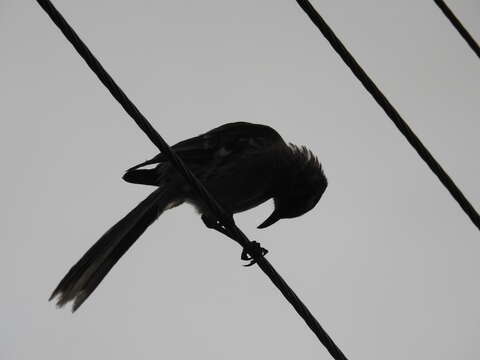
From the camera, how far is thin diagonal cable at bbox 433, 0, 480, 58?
253 cm

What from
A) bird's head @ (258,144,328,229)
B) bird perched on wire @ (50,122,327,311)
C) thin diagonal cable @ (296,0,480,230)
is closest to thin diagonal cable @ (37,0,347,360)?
thin diagonal cable @ (296,0,480,230)

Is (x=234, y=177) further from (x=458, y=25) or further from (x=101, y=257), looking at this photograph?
(x=458, y=25)

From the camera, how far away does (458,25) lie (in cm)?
255

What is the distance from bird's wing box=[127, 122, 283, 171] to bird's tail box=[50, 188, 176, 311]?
468 mm

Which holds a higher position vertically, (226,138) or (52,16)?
(52,16)

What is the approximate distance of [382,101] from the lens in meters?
2.35

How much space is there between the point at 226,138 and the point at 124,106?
2.67m

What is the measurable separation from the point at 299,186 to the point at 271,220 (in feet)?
1.57

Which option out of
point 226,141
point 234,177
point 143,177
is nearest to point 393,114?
point 234,177

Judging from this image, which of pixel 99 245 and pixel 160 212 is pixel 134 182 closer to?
pixel 160 212

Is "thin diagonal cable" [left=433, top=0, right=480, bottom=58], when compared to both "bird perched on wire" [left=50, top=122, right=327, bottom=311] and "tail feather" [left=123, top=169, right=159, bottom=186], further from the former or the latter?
"tail feather" [left=123, top=169, right=159, bottom=186]

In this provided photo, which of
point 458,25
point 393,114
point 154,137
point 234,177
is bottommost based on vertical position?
point 393,114

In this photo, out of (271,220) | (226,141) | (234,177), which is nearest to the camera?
(234,177)

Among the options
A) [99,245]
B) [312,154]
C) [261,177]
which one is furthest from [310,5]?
[312,154]
